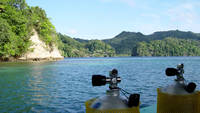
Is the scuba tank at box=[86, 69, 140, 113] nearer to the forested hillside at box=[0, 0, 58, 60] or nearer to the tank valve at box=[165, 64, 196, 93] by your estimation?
the tank valve at box=[165, 64, 196, 93]

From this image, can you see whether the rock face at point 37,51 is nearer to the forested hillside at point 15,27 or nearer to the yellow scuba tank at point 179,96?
the forested hillside at point 15,27

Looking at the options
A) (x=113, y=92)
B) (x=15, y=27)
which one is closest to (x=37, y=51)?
(x=15, y=27)

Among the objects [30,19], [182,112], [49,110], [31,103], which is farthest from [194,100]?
[30,19]

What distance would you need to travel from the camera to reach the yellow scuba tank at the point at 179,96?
2.07 meters

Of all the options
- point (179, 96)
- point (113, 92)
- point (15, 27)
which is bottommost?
point (179, 96)

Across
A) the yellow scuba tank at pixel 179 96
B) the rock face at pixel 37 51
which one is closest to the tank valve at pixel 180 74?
the yellow scuba tank at pixel 179 96

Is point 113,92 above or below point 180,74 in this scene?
below

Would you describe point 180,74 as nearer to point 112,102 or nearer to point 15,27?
point 112,102

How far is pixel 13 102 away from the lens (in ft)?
37.9

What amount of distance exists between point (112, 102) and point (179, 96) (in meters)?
0.82

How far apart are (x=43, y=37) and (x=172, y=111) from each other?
7529 cm

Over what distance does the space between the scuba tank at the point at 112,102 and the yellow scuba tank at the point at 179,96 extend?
573 mm

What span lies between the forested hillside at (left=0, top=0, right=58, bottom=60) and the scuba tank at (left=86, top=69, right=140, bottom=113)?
55408 mm

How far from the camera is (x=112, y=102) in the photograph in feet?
5.42
